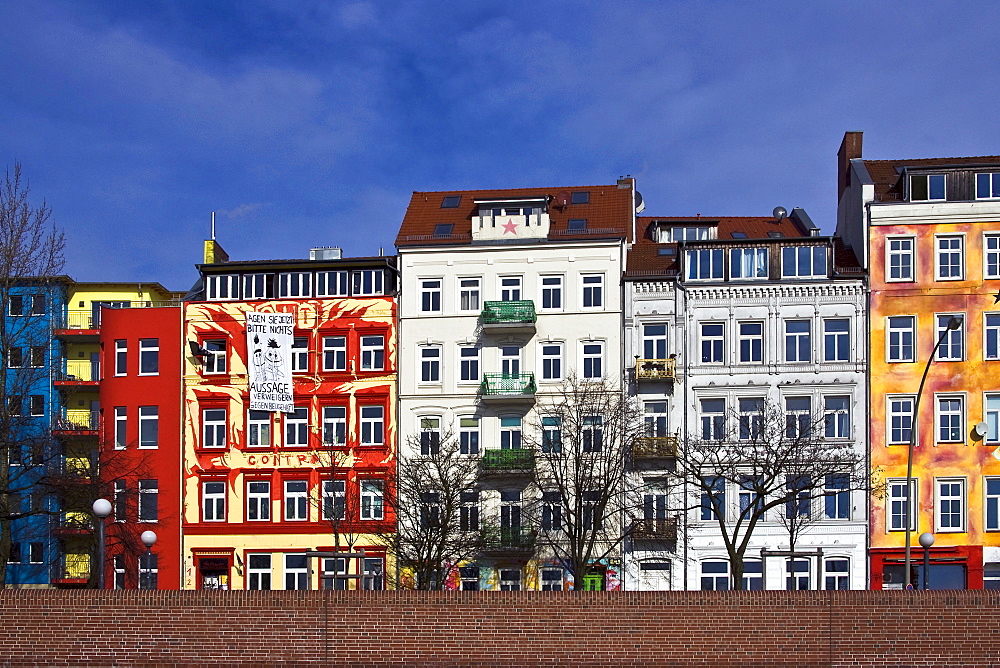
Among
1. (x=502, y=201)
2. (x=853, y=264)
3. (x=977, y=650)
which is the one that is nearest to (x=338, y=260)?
(x=502, y=201)

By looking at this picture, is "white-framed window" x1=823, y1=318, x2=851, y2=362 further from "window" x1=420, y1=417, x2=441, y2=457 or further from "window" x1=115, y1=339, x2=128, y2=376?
"window" x1=115, y1=339, x2=128, y2=376

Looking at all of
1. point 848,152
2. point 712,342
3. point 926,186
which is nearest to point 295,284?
point 712,342

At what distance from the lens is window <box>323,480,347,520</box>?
169 feet

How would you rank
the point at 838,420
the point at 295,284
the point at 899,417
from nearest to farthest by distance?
1. the point at 899,417
2. the point at 838,420
3. the point at 295,284

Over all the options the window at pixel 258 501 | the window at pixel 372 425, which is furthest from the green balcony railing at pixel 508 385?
the window at pixel 258 501

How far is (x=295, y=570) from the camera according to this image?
5212 cm

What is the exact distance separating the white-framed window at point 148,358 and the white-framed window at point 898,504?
29.5 m

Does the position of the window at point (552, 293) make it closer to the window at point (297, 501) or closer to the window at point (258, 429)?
the window at point (297, 501)

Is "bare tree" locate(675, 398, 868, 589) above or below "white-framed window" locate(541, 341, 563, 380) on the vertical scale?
below

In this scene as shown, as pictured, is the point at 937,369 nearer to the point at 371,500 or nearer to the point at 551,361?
the point at 551,361

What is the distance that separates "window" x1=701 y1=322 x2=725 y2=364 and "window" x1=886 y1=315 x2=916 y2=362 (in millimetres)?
6224

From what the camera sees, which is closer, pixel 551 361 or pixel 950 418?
pixel 950 418

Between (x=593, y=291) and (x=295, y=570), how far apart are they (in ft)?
53.2

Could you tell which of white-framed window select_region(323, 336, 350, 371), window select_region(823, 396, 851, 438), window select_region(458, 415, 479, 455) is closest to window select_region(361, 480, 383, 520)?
window select_region(458, 415, 479, 455)
